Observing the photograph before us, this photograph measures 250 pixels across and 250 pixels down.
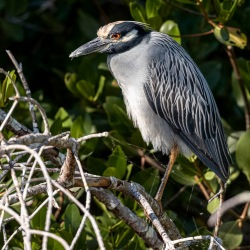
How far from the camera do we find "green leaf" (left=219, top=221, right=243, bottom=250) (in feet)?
11.4

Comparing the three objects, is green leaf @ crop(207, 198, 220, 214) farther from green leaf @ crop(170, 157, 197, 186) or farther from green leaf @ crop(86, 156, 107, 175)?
green leaf @ crop(86, 156, 107, 175)

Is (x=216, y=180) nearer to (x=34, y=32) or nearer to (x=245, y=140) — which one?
(x=245, y=140)

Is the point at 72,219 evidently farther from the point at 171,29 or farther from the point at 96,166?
the point at 171,29

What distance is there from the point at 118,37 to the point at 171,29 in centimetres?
30

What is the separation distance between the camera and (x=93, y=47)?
3703mm

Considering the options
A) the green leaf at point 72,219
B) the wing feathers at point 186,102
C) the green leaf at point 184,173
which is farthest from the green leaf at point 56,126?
the green leaf at point 184,173

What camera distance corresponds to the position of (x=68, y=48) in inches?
179

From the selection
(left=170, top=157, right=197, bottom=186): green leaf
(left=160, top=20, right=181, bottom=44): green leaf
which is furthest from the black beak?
(left=170, top=157, right=197, bottom=186): green leaf

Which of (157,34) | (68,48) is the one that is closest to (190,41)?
(157,34)

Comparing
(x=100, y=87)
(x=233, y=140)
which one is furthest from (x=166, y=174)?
(x=100, y=87)

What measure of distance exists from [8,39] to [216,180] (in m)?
1.87

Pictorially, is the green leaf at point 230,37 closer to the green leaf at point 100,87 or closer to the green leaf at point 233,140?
the green leaf at point 233,140

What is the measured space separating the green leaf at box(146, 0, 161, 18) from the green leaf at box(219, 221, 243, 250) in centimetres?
121

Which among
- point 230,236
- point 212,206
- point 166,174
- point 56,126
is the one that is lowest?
point 230,236
